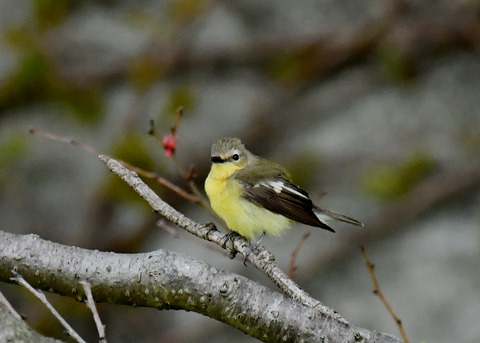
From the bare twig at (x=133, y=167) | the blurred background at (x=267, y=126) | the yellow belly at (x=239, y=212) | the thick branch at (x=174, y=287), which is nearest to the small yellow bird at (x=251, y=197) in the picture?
the yellow belly at (x=239, y=212)

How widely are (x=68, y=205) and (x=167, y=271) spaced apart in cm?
375

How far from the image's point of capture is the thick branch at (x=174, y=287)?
6.55 ft

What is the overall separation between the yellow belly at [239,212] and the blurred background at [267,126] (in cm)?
171

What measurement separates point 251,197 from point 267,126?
2.01m

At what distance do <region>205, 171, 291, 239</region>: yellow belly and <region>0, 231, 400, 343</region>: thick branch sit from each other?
4.35 feet

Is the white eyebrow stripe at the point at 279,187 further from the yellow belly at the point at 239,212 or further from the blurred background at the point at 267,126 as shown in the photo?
the blurred background at the point at 267,126

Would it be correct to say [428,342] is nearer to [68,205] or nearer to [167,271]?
[68,205]

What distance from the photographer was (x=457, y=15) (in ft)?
18.7

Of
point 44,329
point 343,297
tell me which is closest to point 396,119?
point 343,297

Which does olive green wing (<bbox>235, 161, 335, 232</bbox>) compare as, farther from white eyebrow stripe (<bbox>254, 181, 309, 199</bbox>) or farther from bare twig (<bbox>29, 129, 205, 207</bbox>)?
bare twig (<bbox>29, 129, 205, 207</bbox>)

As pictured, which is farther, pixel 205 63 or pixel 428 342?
pixel 205 63

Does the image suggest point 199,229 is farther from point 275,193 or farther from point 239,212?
point 275,193

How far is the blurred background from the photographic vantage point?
5367 mm

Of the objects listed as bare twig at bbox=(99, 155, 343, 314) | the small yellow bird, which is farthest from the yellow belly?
bare twig at bbox=(99, 155, 343, 314)
